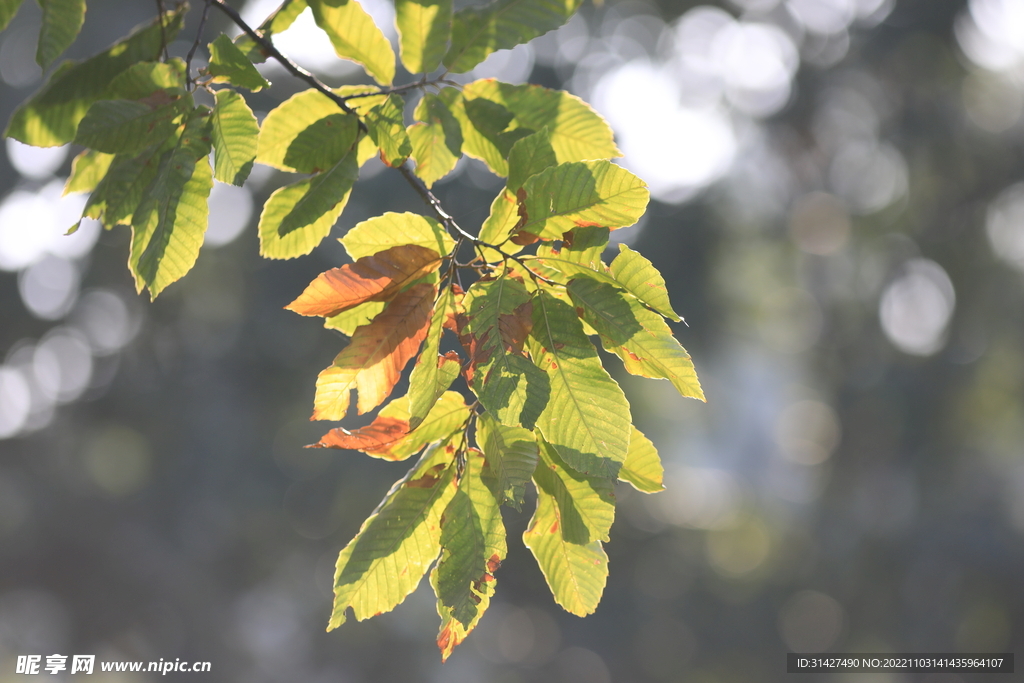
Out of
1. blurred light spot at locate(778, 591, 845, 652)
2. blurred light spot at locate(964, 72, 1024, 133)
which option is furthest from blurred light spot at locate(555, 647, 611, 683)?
blurred light spot at locate(964, 72, 1024, 133)

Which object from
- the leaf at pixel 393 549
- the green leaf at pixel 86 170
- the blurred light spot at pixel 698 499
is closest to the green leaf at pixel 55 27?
the green leaf at pixel 86 170

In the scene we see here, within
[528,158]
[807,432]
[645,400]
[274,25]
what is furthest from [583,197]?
[807,432]

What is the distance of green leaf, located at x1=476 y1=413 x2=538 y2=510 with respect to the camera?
70cm

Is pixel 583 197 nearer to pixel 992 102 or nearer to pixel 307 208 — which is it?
pixel 307 208

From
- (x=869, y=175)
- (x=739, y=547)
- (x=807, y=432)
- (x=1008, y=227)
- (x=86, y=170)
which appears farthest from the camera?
(x=807, y=432)

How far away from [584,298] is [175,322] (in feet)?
34.2

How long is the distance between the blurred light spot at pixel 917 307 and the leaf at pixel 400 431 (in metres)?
9.72

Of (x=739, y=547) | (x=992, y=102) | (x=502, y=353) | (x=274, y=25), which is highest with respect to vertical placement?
(x=274, y=25)

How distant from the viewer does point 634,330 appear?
2.41 feet

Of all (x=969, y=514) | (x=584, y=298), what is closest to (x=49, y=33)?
(x=584, y=298)

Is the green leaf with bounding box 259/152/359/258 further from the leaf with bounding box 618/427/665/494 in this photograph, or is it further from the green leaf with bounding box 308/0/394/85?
the leaf with bounding box 618/427/665/494

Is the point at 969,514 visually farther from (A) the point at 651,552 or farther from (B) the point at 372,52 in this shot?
(B) the point at 372,52

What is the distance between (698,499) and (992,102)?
7101 millimetres

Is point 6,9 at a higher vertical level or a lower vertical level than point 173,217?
higher
